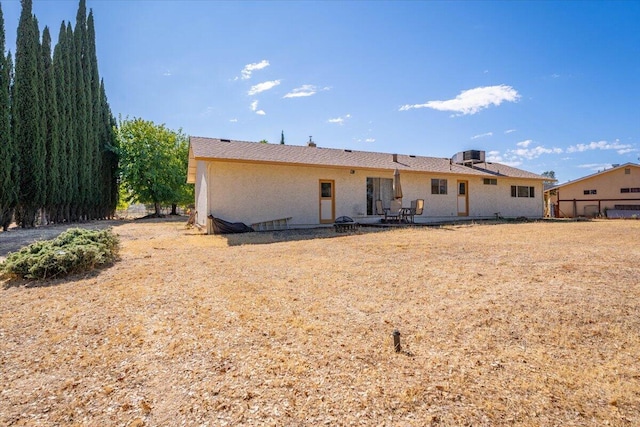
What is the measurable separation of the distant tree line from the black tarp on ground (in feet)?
30.5

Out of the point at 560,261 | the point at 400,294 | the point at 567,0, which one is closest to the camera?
the point at 400,294

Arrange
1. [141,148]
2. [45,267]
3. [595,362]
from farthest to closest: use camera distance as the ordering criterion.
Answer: [141,148] → [45,267] → [595,362]

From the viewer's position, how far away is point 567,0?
10.5m

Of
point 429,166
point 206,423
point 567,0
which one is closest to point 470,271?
point 206,423

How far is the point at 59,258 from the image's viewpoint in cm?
502

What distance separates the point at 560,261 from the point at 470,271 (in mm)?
1981

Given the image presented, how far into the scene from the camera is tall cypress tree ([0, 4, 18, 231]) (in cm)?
1316

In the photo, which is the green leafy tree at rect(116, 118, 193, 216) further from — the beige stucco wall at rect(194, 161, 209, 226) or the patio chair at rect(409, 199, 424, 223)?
the patio chair at rect(409, 199, 424, 223)

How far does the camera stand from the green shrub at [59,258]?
4898 mm

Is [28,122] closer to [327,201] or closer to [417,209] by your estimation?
[327,201]

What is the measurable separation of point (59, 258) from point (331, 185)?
10.5m

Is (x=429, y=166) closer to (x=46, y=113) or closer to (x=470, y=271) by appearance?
(x=470, y=271)

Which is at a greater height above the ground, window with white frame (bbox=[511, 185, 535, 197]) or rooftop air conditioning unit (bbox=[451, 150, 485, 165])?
rooftop air conditioning unit (bbox=[451, 150, 485, 165])

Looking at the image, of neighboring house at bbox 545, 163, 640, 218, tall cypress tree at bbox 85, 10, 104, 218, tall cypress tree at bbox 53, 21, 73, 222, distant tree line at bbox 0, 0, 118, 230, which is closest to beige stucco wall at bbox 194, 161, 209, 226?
distant tree line at bbox 0, 0, 118, 230
